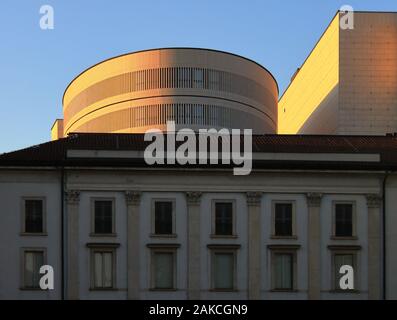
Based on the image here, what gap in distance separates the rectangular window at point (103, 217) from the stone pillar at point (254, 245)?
8.92 meters

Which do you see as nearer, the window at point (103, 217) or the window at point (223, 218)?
the window at point (103, 217)

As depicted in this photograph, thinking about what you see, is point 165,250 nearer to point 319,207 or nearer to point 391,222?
point 319,207

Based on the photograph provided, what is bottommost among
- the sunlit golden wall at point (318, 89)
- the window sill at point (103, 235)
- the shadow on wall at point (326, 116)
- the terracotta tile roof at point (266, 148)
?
the window sill at point (103, 235)

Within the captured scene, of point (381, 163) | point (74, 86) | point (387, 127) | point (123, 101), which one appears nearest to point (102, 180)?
point (381, 163)

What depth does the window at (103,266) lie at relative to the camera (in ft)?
172

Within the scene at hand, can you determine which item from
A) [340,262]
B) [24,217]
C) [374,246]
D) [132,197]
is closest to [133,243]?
[132,197]

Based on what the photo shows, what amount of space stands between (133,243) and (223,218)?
19.8 feet

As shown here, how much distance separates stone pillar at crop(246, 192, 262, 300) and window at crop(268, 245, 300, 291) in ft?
3.01

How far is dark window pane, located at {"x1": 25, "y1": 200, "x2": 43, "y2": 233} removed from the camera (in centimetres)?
5253

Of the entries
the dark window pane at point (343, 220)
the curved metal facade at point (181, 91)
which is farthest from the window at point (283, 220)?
the curved metal facade at point (181, 91)

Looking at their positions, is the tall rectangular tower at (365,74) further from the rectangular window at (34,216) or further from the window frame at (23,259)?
the window frame at (23,259)

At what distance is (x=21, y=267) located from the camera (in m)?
52.0
